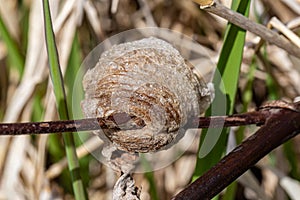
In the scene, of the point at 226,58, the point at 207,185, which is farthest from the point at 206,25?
the point at 207,185

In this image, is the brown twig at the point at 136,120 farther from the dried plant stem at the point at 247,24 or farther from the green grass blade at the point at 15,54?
the green grass blade at the point at 15,54

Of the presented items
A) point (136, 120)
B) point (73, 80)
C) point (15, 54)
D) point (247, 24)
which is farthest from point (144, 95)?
point (15, 54)

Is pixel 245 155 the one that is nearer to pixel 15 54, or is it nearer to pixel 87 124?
pixel 87 124

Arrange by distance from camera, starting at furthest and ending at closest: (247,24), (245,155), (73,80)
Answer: (73,80)
(247,24)
(245,155)

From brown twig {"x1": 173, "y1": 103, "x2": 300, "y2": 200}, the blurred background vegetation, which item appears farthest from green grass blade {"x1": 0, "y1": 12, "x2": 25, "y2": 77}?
brown twig {"x1": 173, "y1": 103, "x2": 300, "y2": 200}

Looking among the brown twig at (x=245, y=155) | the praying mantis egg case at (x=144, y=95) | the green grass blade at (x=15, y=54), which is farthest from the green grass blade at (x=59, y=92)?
the green grass blade at (x=15, y=54)

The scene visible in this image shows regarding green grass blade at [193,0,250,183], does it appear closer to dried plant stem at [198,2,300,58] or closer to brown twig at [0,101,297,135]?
dried plant stem at [198,2,300,58]
